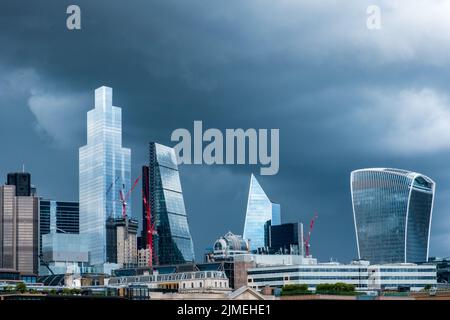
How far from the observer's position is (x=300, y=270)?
179m

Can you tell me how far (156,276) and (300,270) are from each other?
31024 millimetres

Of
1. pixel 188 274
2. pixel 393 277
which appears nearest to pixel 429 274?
pixel 393 277

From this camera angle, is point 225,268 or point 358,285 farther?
point 225,268
